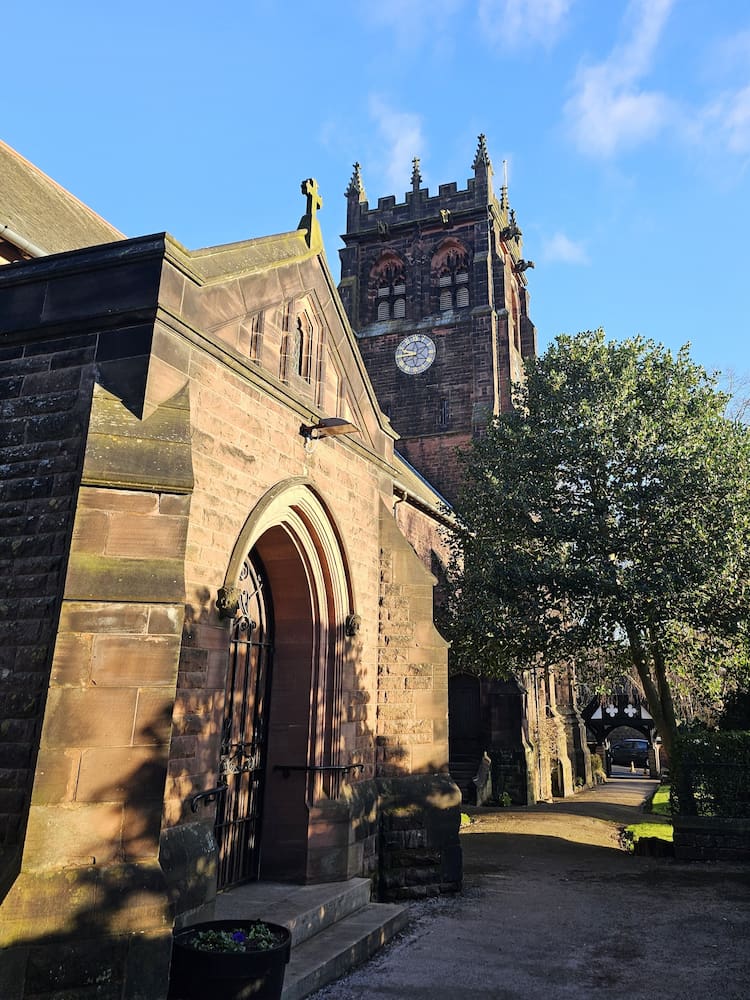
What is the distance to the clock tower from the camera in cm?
2814

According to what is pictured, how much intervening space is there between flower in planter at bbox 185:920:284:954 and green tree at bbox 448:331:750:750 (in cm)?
943

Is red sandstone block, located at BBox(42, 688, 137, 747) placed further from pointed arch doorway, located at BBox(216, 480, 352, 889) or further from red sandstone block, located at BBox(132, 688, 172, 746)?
pointed arch doorway, located at BBox(216, 480, 352, 889)

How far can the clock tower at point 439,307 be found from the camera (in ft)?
92.3

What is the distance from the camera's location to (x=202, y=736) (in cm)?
617

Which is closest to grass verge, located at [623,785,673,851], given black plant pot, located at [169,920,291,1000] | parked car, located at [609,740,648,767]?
→ black plant pot, located at [169,920,291,1000]

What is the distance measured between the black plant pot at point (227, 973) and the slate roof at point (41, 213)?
282 inches

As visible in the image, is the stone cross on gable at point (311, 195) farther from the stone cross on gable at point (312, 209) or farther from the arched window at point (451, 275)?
the arched window at point (451, 275)

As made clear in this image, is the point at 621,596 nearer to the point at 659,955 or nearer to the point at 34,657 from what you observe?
the point at 659,955

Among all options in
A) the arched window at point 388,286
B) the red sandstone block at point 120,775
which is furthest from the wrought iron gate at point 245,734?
the arched window at point 388,286

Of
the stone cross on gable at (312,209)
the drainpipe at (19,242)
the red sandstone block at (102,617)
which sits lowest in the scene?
the red sandstone block at (102,617)

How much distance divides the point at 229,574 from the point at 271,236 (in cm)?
418

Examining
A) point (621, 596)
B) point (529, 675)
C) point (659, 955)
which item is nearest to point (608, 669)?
point (621, 596)

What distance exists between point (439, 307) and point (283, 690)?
82.0 ft

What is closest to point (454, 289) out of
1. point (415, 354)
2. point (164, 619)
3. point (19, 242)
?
point (415, 354)
